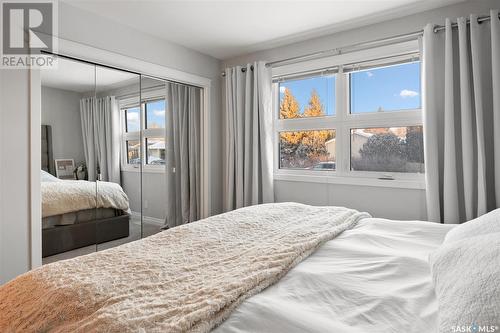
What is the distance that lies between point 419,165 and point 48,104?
3.36 m

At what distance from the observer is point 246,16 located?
116 inches

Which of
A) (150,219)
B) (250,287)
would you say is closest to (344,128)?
(150,219)

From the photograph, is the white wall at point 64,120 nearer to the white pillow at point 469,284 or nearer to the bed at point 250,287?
the bed at point 250,287

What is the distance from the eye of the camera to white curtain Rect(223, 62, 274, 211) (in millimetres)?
3680

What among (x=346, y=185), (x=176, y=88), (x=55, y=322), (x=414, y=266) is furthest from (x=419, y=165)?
(x=55, y=322)

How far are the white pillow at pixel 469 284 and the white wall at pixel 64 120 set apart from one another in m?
2.85

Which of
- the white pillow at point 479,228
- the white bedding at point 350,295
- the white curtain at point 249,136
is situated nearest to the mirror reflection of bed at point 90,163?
the white curtain at point 249,136

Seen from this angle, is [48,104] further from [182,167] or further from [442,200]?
[442,200]

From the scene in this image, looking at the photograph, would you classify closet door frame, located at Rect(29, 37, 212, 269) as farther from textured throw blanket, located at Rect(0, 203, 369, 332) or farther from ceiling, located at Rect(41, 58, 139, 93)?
textured throw blanket, located at Rect(0, 203, 369, 332)

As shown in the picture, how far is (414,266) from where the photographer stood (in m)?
1.22

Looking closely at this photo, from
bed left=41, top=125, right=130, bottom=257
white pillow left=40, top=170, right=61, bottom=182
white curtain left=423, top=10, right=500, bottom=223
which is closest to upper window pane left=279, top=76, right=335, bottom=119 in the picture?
white curtain left=423, top=10, right=500, bottom=223

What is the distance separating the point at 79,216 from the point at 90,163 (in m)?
0.49

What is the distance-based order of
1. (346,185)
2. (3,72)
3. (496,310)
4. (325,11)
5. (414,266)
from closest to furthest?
(496,310), (414,266), (3,72), (325,11), (346,185)

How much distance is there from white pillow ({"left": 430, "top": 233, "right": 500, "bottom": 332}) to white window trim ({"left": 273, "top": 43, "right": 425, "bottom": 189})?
2.06 meters
